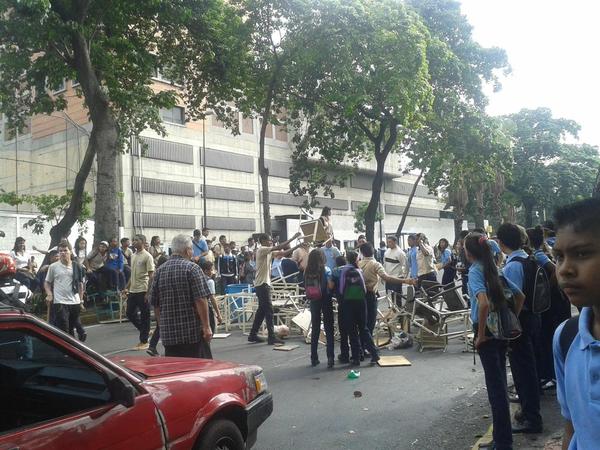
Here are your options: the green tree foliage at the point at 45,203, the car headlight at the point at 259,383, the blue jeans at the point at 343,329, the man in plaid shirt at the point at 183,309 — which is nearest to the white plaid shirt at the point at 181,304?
the man in plaid shirt at the point at 183,309

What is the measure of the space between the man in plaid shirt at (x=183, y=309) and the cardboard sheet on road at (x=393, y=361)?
135 inches

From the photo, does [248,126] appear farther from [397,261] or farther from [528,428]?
[528,428]

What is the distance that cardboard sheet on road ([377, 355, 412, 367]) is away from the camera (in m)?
7.83

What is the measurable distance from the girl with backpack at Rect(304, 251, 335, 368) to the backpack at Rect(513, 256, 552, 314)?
11.1 ft

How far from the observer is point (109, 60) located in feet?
53.5

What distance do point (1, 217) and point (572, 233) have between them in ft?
69.7

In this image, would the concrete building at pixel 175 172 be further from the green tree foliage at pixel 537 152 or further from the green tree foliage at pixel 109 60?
the green tree foliage at pixel 537 152

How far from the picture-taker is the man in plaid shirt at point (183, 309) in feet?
17.3

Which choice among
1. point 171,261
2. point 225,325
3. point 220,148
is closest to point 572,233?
point 171,261

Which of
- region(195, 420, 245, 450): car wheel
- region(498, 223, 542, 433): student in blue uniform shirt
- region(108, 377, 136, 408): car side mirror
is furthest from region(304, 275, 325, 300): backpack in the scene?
region(108, 377, 136, 408): car side mirror

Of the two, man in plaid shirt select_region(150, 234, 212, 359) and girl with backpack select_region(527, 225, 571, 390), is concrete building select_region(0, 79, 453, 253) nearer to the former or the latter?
man in plaid shirt select_region(150, 234, 212, 359)

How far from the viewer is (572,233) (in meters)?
1.75

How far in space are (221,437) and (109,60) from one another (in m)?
15.2

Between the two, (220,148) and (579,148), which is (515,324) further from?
(579,148)
